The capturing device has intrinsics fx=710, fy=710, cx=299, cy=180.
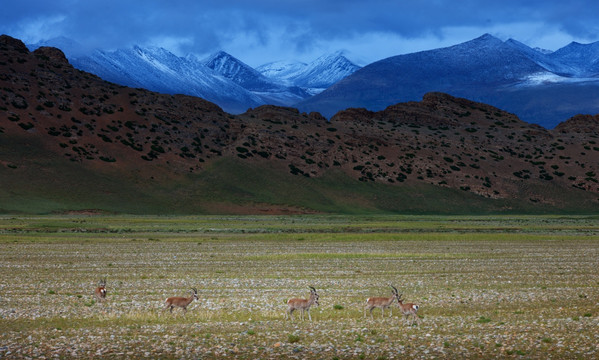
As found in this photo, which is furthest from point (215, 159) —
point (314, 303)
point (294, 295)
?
point (314, 303)

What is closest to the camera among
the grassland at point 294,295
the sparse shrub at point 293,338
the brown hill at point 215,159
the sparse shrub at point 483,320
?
Result: the grassland at point 294,295

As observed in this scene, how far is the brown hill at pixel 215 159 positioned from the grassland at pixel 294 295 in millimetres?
81870

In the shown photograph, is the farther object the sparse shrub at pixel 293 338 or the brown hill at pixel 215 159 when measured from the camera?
the brown hill at pixel 215 159

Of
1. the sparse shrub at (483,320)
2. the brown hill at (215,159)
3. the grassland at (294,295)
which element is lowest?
the grassland at (294,295)

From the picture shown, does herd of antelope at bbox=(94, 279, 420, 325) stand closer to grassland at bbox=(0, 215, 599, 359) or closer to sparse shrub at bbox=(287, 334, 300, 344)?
grassland at bbox=(0, 215, 599, 359)

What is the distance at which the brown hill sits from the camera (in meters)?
138

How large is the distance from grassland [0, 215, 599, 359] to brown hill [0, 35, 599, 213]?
81.9 m

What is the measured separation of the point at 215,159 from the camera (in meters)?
164

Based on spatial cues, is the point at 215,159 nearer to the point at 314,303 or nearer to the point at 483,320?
the point at 314,303

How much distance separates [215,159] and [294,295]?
5368 inches

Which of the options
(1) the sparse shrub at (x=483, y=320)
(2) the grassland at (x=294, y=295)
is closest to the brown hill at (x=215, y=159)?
(2) the grassland at (x=294, y=295)

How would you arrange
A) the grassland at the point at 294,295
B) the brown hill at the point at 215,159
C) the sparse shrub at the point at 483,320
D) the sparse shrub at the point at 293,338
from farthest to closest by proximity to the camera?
the brown hill at the point at 215,159, the sparse shrub at the point at 483,320, the sparse shrub at the point at 293,338, the grassland at the point at 294,295

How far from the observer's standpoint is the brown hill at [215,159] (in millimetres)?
138250

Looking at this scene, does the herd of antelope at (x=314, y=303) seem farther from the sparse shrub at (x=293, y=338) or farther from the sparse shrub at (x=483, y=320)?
the sparse shrub at (x=293, y=338)
